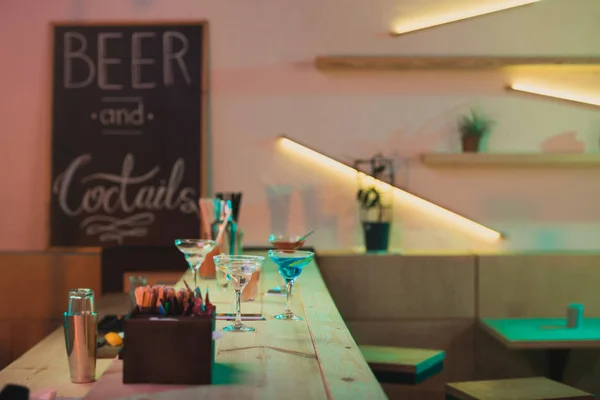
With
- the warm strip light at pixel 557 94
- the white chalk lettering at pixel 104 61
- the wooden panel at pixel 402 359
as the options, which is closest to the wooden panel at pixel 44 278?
the white chalk lettering at pixel 104 61

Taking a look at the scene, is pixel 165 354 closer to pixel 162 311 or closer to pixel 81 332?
pixel 162 311

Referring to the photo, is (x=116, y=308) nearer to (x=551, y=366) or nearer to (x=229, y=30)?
(x=229, y=30)

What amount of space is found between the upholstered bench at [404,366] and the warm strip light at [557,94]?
175cm

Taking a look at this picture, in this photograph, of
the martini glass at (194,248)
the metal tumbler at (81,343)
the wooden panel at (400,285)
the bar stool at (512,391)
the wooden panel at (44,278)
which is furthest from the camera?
the wooden panel at (44,278)

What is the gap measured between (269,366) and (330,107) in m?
2.78

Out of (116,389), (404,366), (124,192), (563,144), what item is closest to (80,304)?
(116,389)

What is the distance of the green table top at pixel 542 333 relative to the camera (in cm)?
361

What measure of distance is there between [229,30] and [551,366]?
2.49m

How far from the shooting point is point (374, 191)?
4.31 meters

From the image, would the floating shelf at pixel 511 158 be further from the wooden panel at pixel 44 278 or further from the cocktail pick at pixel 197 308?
A: the cocktail pick at pixel 197 308

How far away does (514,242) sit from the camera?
443cm

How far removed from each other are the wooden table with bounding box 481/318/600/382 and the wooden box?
228 centimetres

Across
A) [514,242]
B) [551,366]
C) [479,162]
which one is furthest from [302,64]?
[551,366]

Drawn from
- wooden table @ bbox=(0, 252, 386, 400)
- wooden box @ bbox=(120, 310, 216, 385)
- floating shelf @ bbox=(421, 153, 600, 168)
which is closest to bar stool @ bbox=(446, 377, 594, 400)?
wooden table @ bbox=(0, 252, 386, 400)
